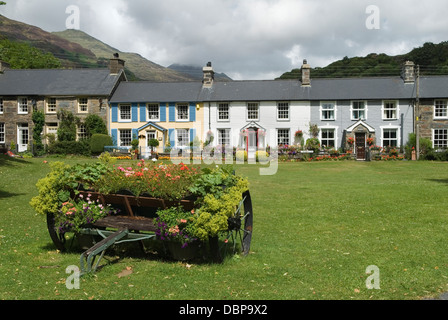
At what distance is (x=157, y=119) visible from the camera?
135 feet

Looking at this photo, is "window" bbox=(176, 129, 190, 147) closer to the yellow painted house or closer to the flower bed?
the yellow painted house

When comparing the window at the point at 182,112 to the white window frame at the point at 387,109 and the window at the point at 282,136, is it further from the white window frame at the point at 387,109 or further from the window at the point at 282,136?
the white window frame at the point at 387,109

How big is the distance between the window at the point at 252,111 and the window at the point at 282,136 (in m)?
2.75

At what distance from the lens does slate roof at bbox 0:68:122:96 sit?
40781mm

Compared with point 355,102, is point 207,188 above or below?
below

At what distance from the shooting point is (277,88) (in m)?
41.6

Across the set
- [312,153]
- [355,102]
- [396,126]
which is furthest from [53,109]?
Answer: [396,126]

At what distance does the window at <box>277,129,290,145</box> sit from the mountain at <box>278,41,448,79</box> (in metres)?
36.4

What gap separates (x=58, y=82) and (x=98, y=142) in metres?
9.50

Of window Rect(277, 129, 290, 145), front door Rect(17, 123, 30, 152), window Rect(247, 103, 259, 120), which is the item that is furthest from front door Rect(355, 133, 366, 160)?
front door Rect(17, 123, 30, 152)

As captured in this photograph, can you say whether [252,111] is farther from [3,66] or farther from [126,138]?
[3,66]

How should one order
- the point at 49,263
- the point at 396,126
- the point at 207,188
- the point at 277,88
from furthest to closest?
the point at 277,88, the point at 396,126, the point at 49,263, the point at 207,188
